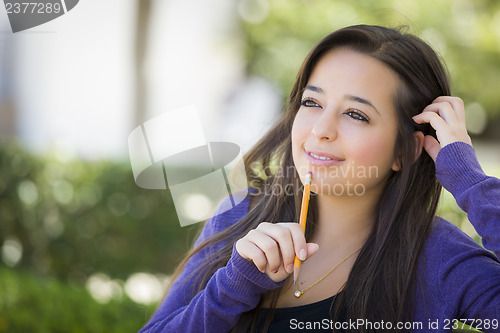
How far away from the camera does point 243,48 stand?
11.3 m

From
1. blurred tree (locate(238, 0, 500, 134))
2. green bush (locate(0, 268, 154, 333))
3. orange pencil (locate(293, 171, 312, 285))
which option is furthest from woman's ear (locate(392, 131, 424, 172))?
blurred tree (locate(238, 0, 500, 134))

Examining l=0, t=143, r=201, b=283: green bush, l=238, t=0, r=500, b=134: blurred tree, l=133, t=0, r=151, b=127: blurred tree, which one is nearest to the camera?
l=0, t=143, r=201, b=283: green bush

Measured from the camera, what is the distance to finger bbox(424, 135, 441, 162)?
2.02 metres

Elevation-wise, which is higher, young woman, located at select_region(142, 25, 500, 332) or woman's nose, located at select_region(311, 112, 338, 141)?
woman's nose, located at select_region(311, 112, 338, 141)

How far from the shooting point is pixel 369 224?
218 centimetres

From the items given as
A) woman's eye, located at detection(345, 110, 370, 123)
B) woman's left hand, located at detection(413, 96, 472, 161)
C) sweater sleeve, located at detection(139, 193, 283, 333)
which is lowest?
sweater sleeve, located at detection(139, 193, 283, 333)

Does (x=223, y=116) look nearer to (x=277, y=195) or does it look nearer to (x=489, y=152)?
(x=489, y=152)

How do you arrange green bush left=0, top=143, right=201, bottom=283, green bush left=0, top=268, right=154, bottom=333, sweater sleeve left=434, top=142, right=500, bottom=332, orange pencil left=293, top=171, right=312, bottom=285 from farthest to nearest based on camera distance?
green bush left=0, top=143, right=201, bottom=283, green bush left=0, top=268, right=154, bottom=333, sweater sleeve left=434, top=142, right=500, bottom=332, orange pencil left=293, top=171, right=312, bottom=285

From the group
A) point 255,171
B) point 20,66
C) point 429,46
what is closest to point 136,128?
point 20,66

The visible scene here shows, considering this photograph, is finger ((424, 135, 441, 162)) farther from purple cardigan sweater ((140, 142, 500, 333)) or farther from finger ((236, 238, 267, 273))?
finger ((236, 238, 267, 273))

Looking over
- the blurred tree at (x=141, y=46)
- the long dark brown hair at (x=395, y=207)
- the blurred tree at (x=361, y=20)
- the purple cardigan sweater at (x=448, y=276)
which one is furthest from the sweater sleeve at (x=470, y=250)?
the blurred tree at (x=361, y=20)

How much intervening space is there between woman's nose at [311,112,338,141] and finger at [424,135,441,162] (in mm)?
333

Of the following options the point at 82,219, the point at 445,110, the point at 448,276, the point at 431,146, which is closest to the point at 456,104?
the point at 445,110

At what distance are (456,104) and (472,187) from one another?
0.31 m
